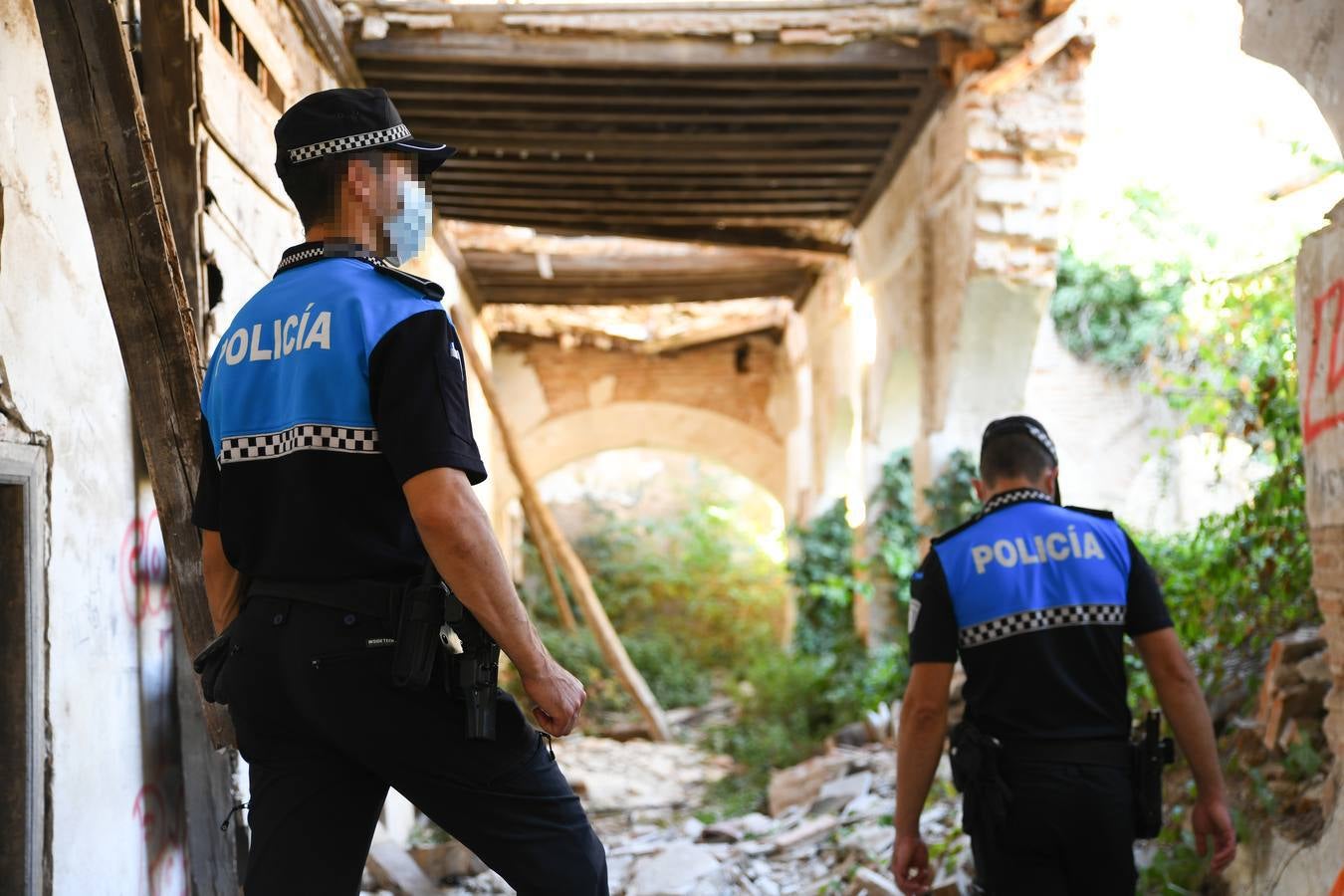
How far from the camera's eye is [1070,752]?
2.62 meters

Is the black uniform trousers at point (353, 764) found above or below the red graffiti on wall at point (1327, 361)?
below

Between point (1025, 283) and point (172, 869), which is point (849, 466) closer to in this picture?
point (1025, 283)

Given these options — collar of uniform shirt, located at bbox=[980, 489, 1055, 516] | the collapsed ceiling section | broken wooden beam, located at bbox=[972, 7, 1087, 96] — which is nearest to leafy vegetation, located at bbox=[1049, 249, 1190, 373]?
the collapsed ceiling section

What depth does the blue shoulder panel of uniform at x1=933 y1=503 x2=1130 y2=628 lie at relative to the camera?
8.85 ft

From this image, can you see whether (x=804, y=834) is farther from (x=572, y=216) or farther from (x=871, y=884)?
(x=572, y=216)

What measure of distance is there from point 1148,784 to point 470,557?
5.73 ft

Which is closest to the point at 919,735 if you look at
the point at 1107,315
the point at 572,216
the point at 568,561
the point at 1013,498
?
the point at 1013,498

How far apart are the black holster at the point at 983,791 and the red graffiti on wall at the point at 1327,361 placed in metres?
1.32

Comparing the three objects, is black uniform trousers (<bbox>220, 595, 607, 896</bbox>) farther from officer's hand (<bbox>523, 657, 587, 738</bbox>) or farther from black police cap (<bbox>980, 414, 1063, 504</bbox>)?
black police cap (<bbox>980, 414, 1063, 504</bbox>)

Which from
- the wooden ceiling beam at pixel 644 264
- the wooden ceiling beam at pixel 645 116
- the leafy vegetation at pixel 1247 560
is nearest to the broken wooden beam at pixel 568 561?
the wooden ceiling beam at pixel 644 264

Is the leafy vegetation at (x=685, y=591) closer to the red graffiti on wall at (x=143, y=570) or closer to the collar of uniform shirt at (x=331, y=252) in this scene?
the red graffiti on wall at (x=143, y=570)

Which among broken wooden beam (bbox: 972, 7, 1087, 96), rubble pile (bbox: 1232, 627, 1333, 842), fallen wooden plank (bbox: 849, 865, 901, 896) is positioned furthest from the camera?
broken wooden beam (bbox: 972, 7, 1087, 96)

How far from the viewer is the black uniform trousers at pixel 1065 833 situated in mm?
2576

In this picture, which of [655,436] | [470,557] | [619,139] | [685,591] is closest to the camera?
[470,557]
